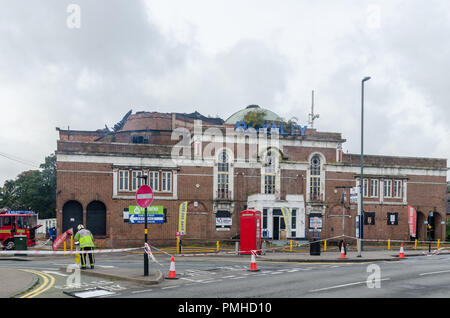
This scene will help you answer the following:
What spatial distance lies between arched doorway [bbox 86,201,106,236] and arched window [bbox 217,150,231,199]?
10.1 m

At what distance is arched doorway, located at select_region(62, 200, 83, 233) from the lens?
128ft

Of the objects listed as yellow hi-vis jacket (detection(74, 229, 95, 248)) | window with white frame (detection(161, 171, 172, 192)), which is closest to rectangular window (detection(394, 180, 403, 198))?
window with white frame (detection(161, 171, 172, 192))

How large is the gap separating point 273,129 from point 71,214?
62.0 feet

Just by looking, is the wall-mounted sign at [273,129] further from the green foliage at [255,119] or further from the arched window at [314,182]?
the arched window at [314,182]

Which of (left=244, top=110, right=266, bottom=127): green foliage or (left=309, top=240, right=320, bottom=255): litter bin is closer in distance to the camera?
(left=309, top=240, right=320, bottom=255): litter bin

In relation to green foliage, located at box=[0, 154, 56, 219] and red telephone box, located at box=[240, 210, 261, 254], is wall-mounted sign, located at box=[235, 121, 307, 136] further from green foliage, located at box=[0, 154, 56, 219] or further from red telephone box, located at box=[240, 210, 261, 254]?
green foliage, located at box=[0, 154, 56, 219]

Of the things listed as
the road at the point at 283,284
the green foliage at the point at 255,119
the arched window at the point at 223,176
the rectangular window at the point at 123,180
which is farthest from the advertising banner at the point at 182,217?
the road at the point at 283,284

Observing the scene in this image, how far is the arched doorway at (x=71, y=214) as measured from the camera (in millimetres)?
39000

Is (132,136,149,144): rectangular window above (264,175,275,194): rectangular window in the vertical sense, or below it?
above

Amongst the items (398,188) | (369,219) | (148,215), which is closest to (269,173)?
(369,219)

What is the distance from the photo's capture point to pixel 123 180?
133 feet

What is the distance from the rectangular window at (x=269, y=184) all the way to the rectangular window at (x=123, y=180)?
1219 cm
